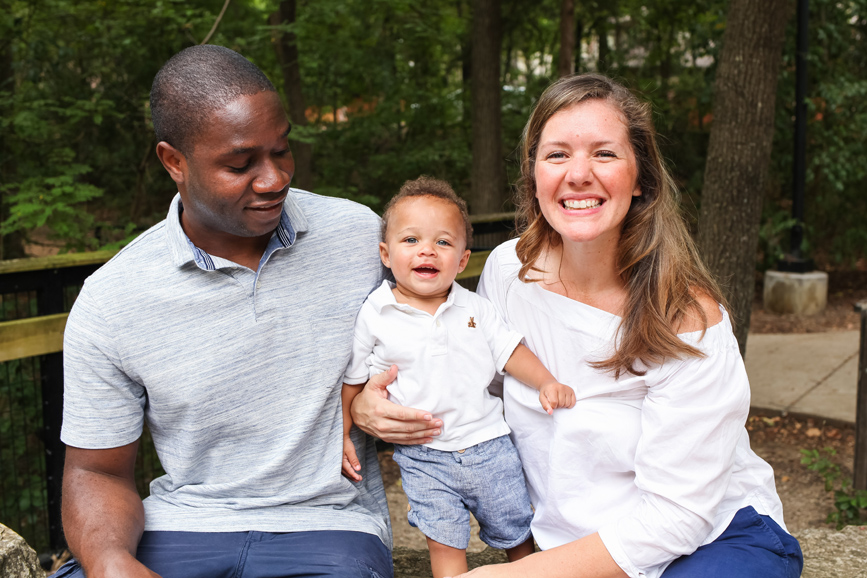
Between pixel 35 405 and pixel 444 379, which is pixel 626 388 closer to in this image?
pixel 444 379

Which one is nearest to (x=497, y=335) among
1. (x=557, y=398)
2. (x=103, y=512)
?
(x=557, y=398)

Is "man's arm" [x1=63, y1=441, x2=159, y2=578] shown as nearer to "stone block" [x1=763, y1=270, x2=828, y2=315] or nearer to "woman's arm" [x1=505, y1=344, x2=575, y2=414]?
"woman's arm" [x1=505, y1=344, x2=575, y2=414]

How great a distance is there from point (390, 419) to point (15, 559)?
3.14 feet

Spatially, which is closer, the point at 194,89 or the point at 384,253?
the point at 194,89

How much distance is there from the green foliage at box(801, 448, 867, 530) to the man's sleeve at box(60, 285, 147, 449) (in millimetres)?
3256

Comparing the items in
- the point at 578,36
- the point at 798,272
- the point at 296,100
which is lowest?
the point at 798,272

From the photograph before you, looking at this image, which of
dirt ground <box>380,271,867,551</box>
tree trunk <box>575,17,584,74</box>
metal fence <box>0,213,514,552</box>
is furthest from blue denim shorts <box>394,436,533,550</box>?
tree trunk <box>575,17,584,74</box>

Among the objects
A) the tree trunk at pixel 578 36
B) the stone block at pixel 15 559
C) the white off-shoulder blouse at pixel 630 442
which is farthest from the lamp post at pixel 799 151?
the stone block at pixel 15 559

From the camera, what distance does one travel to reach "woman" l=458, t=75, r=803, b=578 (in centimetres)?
185

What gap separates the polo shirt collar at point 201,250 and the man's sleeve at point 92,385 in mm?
264

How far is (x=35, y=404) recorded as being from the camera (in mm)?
3258

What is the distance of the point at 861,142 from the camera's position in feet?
27.8

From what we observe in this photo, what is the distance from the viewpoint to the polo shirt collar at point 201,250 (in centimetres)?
209

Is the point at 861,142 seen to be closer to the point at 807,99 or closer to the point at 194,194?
the point at 807,99
